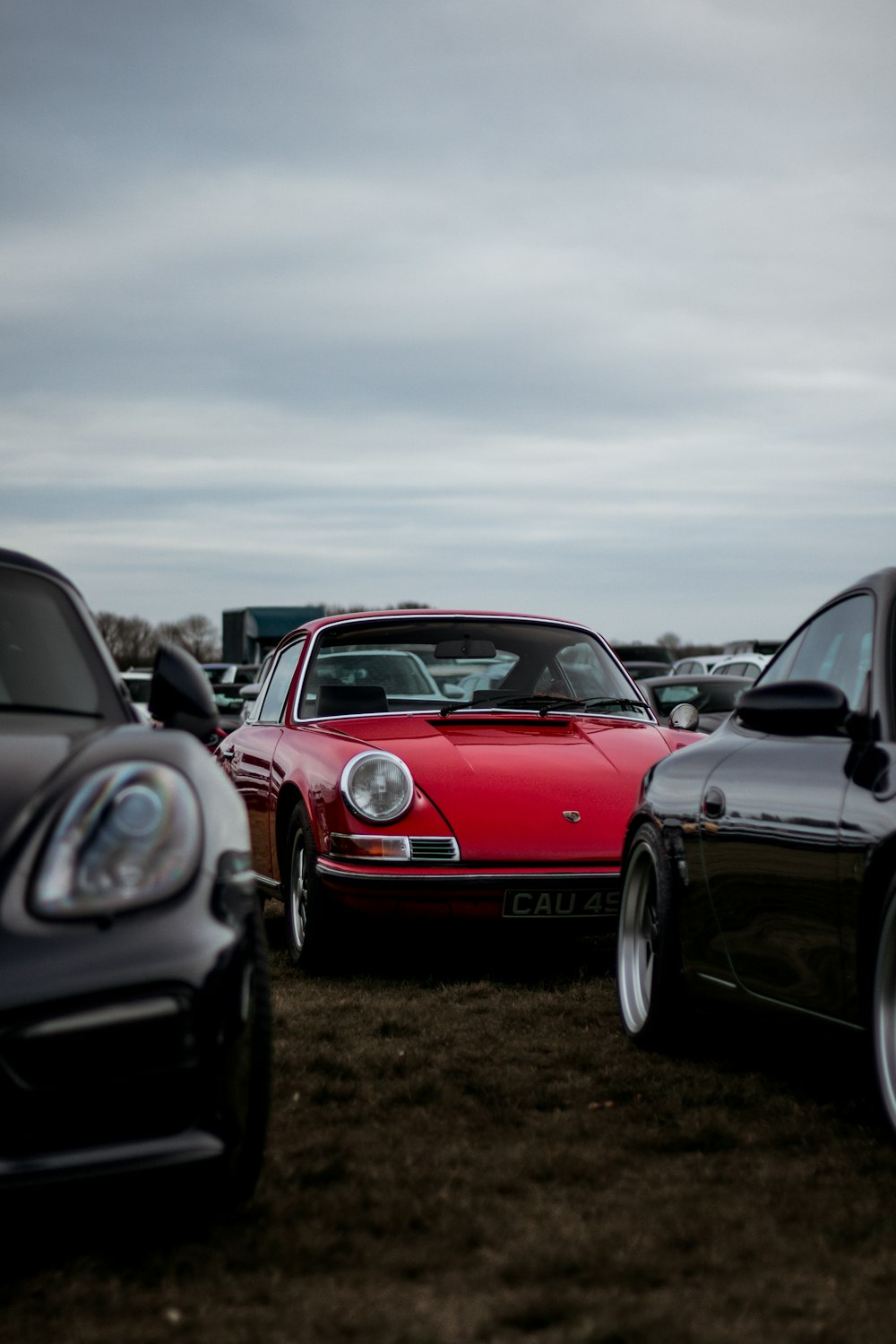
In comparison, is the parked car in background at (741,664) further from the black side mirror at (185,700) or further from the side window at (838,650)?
the black side mirror at (185,700)

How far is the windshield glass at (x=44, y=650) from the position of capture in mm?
4062

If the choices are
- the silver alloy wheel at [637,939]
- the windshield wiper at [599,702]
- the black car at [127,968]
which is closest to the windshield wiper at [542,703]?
the windshield wiper at [599,702]

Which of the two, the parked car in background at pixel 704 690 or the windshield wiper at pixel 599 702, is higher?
the windshield wiper at pixel 599 702

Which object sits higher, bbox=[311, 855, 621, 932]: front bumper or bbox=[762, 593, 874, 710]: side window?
bbox=[762, 593, 874, 710]: side window

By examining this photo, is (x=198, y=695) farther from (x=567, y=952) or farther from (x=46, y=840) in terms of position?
(x=567, y=952)

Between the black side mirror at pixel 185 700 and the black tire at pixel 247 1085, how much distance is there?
0.81 meters

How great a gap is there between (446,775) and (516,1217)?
11.4ft

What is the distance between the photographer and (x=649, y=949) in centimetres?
550

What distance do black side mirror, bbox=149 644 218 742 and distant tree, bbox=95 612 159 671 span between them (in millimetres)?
60811

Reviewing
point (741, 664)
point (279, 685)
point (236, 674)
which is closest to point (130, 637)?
point (236, 674)

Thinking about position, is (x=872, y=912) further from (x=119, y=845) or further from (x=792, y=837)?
(x=119, y=845)

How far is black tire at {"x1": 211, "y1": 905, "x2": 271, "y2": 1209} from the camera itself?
3.21m

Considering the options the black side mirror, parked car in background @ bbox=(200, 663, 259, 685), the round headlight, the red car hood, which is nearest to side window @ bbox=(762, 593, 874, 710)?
the black side mirror

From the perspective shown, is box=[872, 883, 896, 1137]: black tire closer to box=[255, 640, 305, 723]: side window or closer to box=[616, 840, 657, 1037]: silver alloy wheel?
box=[616, 840, 657, 1037]: silver alloy wheel
